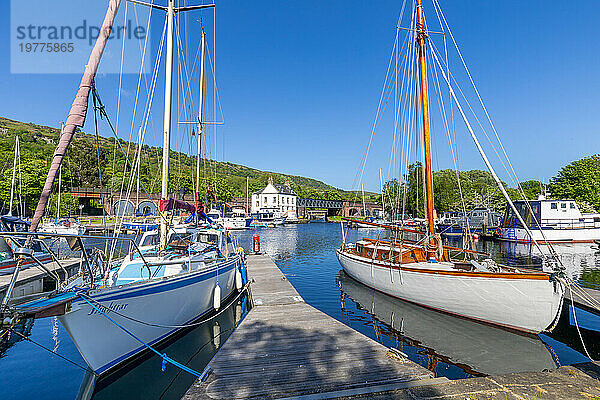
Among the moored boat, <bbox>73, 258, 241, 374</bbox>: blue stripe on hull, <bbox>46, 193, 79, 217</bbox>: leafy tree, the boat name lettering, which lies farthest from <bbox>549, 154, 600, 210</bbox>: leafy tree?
<bbox>46, 193, 79, 217</bbox>: leafy tree

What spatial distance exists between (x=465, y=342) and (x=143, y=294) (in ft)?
29.8

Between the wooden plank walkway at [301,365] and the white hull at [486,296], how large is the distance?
4.49 m

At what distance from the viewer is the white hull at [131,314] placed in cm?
670

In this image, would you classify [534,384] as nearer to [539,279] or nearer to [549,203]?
[539,279]

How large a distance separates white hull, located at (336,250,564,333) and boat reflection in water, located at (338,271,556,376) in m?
0.35

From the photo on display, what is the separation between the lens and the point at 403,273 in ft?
42.2

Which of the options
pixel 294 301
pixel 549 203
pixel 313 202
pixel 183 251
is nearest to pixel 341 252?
pixel 294 301

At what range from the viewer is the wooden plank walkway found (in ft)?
17.9

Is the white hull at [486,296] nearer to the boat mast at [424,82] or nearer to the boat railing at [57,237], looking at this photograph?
the boat mast at [424,82]

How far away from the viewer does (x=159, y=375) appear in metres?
8.20

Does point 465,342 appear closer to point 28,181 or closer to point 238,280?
point 238,280

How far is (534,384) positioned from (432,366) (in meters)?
3.72

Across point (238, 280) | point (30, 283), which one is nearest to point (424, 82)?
point (238, 280)

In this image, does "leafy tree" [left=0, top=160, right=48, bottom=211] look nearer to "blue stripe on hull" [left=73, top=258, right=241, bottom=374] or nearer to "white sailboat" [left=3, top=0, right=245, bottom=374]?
"white sailboat" [left=3, top=0, right=245, bottom=374]
